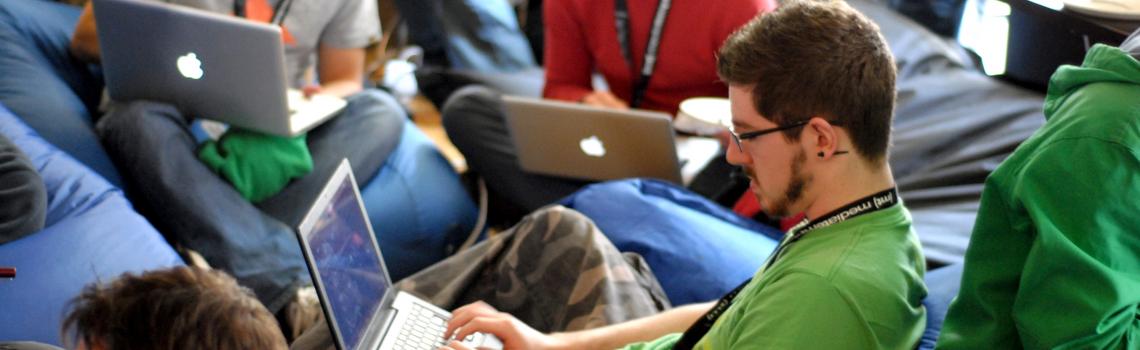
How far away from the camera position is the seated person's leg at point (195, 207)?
231 centimetres

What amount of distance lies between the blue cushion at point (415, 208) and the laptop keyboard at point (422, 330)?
0.87 metres

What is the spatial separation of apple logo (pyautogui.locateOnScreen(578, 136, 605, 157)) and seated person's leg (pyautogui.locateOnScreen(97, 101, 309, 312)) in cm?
66

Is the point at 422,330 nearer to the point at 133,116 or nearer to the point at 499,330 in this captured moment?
the point at 499,330

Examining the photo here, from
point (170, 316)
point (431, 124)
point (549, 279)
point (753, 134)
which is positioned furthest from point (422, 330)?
point (431, 124)

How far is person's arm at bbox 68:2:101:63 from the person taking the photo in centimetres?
261

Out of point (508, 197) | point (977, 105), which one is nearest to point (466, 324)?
point (508, 197)

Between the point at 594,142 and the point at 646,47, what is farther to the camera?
the point at 646,47

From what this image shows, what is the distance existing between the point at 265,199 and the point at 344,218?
93 centimetres

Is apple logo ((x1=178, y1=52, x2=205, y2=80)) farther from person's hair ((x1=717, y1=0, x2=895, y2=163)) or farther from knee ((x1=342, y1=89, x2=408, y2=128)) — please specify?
person's hair ((x1=717, y1=0, x2=895, y2=163))

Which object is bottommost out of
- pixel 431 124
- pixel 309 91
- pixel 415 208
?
pixel 431 124

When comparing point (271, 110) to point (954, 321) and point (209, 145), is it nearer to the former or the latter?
point (209, 145)

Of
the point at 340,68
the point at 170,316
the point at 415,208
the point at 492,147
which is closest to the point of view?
the point at 170,316

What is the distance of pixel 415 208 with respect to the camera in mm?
2699

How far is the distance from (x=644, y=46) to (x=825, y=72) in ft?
4.64
